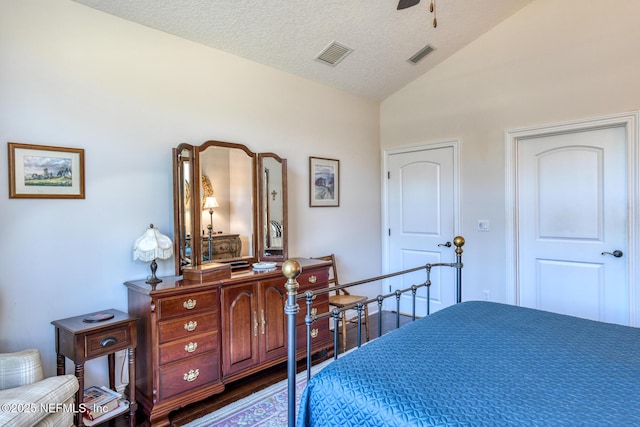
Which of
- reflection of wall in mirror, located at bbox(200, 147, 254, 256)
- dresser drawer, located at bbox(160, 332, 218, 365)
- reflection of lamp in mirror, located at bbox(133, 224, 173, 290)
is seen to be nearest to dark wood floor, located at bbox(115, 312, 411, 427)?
dresser drawer, located at bbox(160, 332, 218, 365)

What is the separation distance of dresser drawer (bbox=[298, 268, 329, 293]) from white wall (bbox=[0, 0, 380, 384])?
3.34ft

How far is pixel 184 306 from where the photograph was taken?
7.57 ft

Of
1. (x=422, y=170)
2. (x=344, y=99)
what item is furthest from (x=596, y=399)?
(x=344, y=99)

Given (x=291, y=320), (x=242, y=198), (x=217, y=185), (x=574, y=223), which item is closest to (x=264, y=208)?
(x=242, y=198)

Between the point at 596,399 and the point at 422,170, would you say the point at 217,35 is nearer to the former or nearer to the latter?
the point at 422,170

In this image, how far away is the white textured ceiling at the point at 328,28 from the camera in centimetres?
255

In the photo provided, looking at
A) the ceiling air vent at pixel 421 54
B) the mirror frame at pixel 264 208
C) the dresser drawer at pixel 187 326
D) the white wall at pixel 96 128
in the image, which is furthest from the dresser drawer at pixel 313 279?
the ceiling air vent at pixel 421 54

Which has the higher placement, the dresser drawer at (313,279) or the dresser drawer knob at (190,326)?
the dresser drawer at (313,279)

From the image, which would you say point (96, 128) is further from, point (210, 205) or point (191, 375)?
point (191, 375)

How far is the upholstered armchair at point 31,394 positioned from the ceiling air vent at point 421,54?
150 inches

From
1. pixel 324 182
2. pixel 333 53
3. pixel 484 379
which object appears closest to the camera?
pixel 484 379

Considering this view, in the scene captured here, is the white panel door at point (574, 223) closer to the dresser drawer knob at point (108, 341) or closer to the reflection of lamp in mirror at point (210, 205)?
the reflection of lamp in mirror at point (210, 205)

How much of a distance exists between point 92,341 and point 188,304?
0.54 meters

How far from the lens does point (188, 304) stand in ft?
7.63
